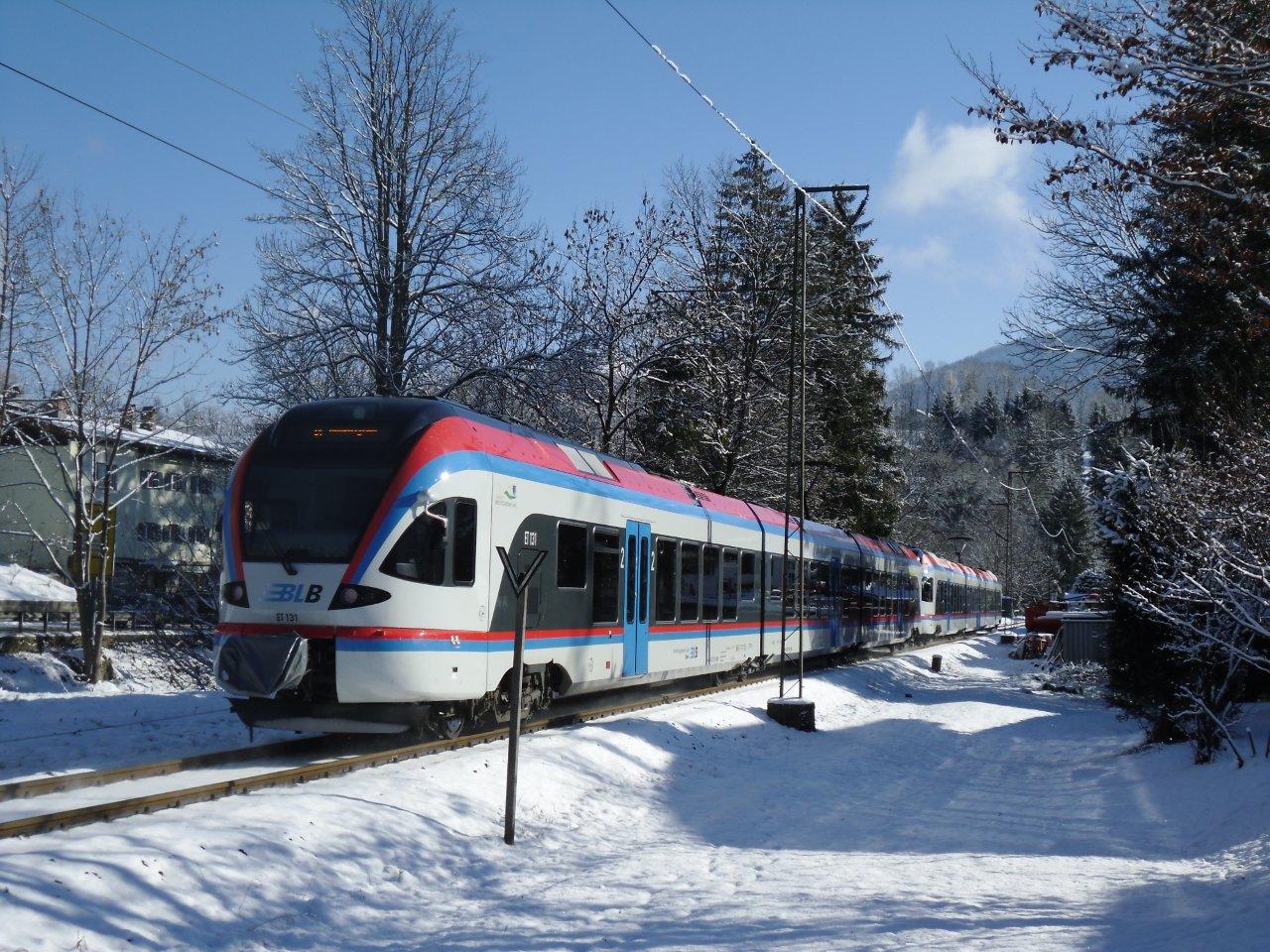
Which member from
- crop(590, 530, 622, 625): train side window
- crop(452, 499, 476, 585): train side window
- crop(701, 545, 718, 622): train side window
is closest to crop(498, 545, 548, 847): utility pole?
crop(452, 499, 476, 585): train side window

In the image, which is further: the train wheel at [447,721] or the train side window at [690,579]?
the train side window at [690,579]

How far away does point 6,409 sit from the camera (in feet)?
72.2

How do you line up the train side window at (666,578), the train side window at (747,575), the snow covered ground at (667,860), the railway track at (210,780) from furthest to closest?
1. the train side window at (747,575)
2. the train side window at (666,578)
3. the railway track at (210,780)
4. the snow covered ground at (667,860)

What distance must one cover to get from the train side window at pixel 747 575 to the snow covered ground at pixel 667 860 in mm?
6537

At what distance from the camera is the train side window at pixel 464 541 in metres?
11.6

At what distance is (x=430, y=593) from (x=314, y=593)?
1063 millimetres

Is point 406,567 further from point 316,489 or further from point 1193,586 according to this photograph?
point 1193,586

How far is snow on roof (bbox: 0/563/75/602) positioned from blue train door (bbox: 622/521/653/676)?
2760cm

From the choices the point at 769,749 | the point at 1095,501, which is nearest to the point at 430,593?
the point at 769,749

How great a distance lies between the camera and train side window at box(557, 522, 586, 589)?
1399 centimetres

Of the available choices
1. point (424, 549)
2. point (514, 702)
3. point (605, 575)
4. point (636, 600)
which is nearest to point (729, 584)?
point (636, 600)

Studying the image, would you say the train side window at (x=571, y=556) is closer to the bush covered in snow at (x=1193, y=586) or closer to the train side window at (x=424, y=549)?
the train side window at (x=424, y=549)

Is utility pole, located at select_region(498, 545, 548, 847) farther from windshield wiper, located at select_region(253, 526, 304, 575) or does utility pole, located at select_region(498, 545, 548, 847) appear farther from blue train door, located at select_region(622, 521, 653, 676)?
blue train door, located at select_region(622, 521, 653, 676)

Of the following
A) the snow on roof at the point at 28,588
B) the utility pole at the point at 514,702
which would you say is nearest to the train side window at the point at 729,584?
the utility pole at the point at 514,702
